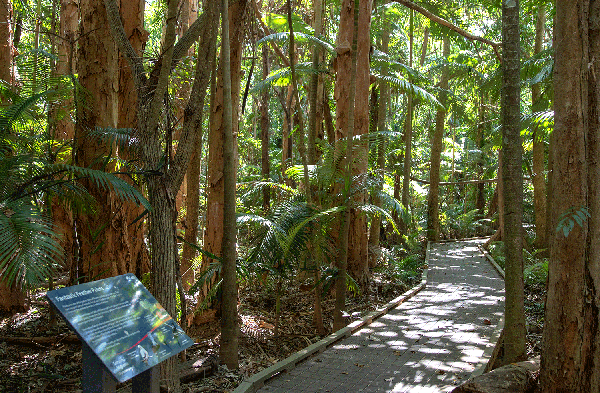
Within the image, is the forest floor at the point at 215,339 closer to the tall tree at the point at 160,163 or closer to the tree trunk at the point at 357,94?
the tree trunk at the point at 357,94

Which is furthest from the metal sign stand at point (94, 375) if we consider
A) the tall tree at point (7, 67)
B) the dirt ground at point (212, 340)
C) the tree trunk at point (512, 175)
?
the tall tree at point (7, 67)

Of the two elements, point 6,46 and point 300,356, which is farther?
point 6,46

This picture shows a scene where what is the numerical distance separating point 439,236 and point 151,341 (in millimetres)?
15405

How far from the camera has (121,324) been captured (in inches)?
103

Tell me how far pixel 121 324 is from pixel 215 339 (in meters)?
3.66

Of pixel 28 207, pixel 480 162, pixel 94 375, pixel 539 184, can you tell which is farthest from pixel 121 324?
pixel 480 162

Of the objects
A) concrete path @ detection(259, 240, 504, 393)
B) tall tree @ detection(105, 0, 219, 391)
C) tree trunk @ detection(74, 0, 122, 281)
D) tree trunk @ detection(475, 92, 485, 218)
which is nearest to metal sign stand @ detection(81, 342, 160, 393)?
tall tree @ detection(105, 0, 219, 391)

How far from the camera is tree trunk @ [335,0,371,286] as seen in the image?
8.69 meters

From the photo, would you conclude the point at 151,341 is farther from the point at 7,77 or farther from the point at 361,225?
the point at 361,225

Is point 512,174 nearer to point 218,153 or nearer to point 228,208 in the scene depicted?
point 228,208

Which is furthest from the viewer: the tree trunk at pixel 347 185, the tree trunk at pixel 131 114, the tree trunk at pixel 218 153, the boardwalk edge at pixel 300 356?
the tree trunk at pixel 218 153

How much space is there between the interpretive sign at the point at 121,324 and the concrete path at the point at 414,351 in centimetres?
166

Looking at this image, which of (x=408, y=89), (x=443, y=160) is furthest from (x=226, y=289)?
(x=443, y=160)

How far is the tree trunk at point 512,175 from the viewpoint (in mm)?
4129
